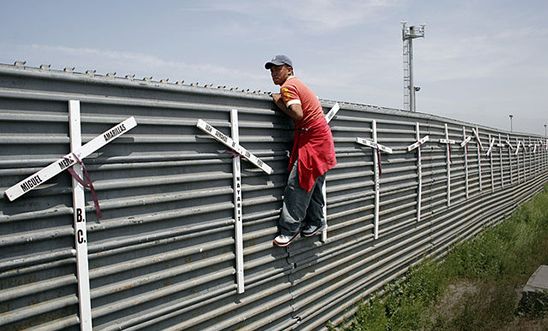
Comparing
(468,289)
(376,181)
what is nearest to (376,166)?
(376,181)

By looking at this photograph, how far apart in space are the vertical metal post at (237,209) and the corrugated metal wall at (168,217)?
4 cm

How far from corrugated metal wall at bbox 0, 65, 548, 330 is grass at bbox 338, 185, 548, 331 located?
0.47 m

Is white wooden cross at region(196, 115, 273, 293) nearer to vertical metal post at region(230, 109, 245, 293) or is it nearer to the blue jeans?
vertical metal post at region(230, 109, 245, 293)

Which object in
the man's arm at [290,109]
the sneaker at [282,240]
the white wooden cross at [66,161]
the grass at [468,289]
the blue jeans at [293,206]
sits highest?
the man's arm at [290,109]

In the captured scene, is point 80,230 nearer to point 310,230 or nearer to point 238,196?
point 238,196

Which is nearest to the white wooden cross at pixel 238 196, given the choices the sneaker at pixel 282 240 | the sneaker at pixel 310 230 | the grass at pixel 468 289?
the sneaker at pixel 282 240

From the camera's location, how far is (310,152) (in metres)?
4.22

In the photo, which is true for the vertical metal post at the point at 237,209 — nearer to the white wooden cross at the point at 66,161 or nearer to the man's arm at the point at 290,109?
the man's arm at the point at 290,109

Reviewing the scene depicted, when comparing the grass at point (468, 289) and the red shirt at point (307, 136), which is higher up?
the red shirt at point (307, 136)

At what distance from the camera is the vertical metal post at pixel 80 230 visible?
2695 millimetres

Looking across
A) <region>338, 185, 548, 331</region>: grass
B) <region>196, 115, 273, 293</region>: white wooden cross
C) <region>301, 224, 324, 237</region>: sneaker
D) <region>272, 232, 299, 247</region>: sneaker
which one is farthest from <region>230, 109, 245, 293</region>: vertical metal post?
<region>338, 185, 548, 331</region>: grass

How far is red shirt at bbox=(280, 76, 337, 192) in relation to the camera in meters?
4.11

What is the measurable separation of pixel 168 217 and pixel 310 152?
1521mm

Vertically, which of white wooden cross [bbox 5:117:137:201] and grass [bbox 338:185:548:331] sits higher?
white wooden cross [bbox 5:117:137:201]
